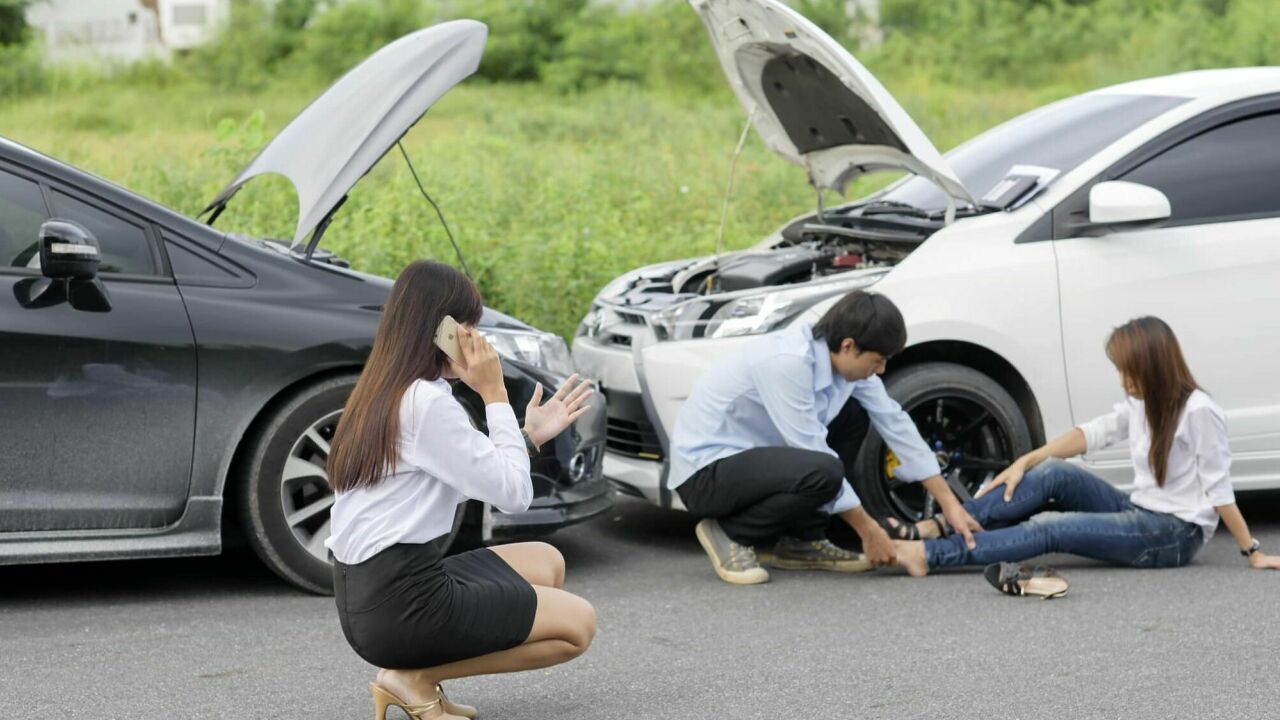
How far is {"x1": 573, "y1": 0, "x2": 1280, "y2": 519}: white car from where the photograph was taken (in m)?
6.20

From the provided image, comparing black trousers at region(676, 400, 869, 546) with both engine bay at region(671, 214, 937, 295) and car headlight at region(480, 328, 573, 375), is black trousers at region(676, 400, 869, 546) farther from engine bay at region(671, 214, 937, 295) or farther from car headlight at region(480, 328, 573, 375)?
engine bay at region(671, 214, 937, 295)

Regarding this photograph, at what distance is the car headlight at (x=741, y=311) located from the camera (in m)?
6.29

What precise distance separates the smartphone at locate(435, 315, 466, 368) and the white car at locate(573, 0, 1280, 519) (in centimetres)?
249

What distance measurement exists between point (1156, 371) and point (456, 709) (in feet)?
9.56

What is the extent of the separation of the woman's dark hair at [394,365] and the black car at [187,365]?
1.61 m

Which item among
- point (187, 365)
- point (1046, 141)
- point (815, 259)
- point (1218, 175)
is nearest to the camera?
point (187, 365)

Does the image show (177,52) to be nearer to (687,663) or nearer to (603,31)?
(603,31)

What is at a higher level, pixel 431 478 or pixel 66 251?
pixel 66 251

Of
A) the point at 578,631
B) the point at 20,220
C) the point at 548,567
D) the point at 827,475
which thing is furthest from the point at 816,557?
the point at 20,220

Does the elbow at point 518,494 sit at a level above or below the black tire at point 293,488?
above

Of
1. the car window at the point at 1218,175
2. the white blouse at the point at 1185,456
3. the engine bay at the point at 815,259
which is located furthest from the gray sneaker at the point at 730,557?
the car window at the point at 1218,175

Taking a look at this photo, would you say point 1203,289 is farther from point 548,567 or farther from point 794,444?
point 548,567

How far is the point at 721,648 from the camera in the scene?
496 centimetres

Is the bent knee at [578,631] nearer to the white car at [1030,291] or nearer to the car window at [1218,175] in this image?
the white car at [1030,291]
